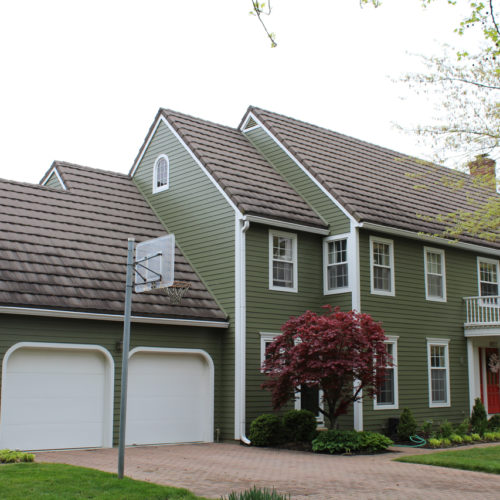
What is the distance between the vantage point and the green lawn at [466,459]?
42.7 feet

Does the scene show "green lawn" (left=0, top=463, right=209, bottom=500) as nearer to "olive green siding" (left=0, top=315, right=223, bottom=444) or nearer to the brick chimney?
"olive green siding" (left=0, top=315, right=223, bottom=444)

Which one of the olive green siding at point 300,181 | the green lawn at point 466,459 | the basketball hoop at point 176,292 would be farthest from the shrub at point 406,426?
the basketball hoop at point 176,292

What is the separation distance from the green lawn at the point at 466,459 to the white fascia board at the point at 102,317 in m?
5.52

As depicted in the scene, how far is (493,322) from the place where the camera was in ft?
68.2

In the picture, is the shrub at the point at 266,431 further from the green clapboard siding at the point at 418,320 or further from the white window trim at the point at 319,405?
the green clapboard siding at the point at 418,320

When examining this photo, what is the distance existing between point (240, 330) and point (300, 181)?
5.33 metres

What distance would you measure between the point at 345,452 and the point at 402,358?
4.87 metres

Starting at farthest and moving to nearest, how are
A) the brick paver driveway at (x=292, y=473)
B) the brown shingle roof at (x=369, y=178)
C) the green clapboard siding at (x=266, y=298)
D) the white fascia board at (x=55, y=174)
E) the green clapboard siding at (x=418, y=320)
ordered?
the white fascia board at (x=55, y=174), the brown shingle roof at (x=369, y=178), the green clapboard siding at (x=418, y=320), the green clapboard siding at (x=266, y=298), the brick paver driveway at (x=292, y=473)

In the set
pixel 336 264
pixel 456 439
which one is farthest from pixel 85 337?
pixel 456 439

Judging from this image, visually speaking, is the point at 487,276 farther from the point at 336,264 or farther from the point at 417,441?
the point at 417,441

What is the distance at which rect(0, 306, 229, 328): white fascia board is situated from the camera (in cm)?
1405

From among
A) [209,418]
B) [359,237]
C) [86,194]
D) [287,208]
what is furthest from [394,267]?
[86,194]

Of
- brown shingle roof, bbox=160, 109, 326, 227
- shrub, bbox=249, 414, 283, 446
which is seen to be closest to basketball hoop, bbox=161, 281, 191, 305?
brown shingle roof, bbox=160, 109, 326, 227

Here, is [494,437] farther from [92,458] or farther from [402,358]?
[92,458]
